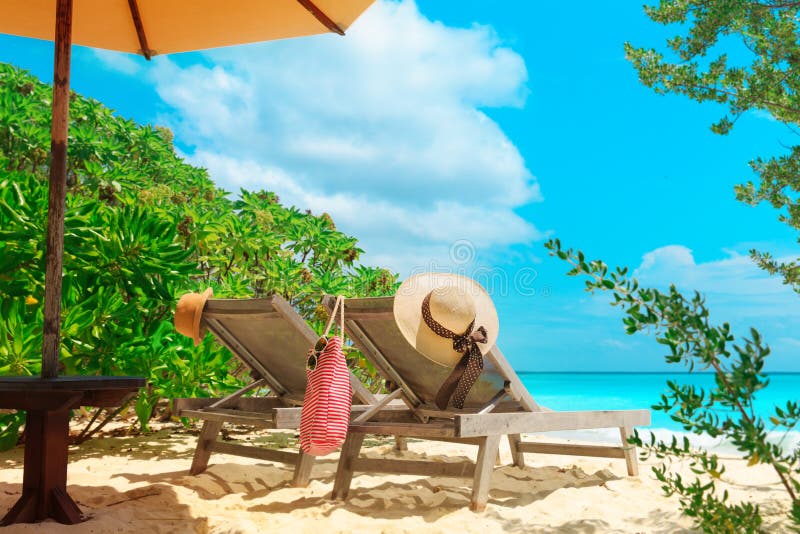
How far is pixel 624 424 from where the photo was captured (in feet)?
15.6

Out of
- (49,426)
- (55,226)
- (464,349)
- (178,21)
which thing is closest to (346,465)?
(464,349)

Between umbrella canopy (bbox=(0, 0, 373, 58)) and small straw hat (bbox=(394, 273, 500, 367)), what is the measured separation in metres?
1.82

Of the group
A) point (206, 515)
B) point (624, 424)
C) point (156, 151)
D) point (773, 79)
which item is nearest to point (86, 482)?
point (206, 515)

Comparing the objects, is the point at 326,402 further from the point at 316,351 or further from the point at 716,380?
the point at 716,380

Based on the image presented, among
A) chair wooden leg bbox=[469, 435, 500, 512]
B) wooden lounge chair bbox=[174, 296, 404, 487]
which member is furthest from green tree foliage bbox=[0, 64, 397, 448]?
chair wooden leg bbox=[469, 435, 500, 512]

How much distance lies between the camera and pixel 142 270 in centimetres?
523

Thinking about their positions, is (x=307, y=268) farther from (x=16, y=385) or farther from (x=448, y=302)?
(x=16, y=385)

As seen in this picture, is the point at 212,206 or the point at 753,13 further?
the point at 212,206

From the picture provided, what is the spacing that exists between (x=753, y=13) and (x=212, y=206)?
6.26 meters

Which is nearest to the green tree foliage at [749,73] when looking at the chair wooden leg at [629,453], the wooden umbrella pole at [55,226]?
the chair wooden leg at [629,453]

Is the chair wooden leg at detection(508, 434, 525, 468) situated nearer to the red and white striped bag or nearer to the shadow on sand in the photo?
the red and white striped bag

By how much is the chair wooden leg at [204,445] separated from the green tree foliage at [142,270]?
0.66 m

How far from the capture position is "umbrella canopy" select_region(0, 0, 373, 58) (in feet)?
14.9

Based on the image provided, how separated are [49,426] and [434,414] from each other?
2.20 metres
